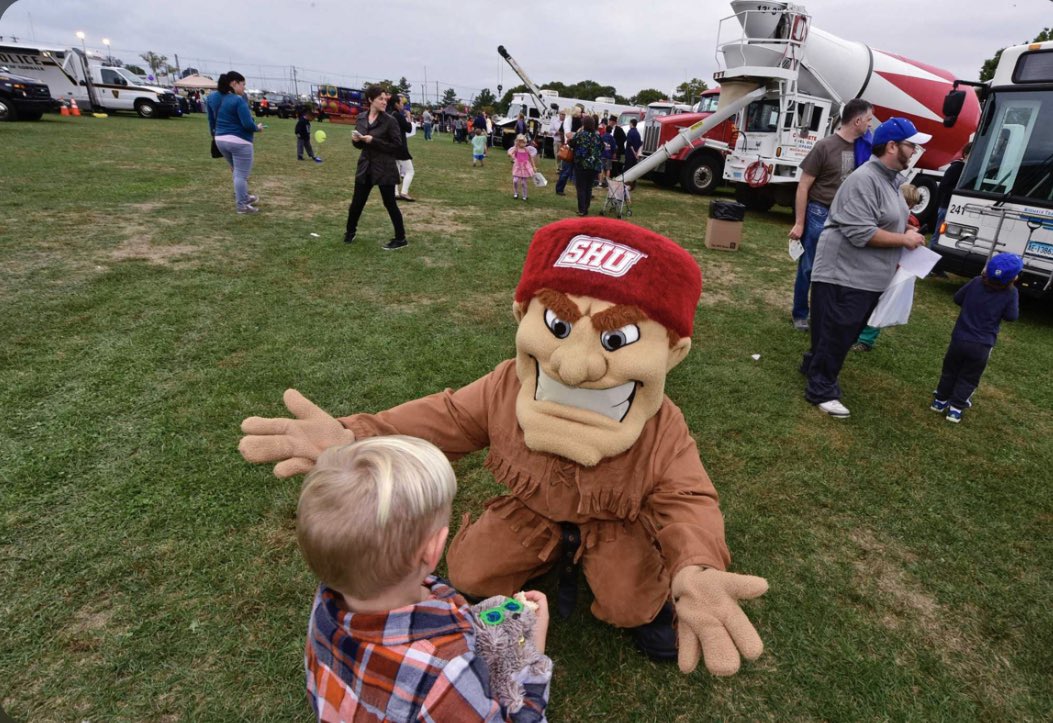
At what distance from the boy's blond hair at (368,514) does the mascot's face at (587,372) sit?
0.61 metres

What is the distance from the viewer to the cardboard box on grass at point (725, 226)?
8.15 meters

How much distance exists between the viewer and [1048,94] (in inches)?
221

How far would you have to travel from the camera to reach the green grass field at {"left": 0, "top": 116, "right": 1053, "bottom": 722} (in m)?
1.93

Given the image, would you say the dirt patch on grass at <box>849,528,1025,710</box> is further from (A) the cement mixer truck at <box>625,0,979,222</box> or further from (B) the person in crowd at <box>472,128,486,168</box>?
(B) the person in crowd at <box>472,128,486,168</box>

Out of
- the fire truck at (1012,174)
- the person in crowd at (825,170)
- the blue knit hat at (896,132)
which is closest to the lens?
the blue knit hat at (896,132)

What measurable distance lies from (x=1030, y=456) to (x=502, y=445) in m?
3.60

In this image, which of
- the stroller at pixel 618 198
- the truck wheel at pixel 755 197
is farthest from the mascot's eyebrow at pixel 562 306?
the truck wheel at pixel 755 197

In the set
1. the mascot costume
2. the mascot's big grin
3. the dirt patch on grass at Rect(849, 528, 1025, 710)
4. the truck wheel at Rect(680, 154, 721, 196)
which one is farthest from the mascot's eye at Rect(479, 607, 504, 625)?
the truck wheel at Rect(680, 154, 721, 196)

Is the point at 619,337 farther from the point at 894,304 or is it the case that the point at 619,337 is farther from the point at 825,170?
the point at 825,170

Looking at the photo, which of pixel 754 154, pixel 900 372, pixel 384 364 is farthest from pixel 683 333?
pixel 754 154

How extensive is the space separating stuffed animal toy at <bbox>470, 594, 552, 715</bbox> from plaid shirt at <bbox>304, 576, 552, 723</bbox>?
0.09 m

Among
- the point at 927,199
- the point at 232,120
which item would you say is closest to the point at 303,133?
the point at 232,120

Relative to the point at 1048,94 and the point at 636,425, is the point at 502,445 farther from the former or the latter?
the point at 1048,94

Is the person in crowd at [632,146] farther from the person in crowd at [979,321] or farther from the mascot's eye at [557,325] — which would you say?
the mascot's eye at [557,325]
